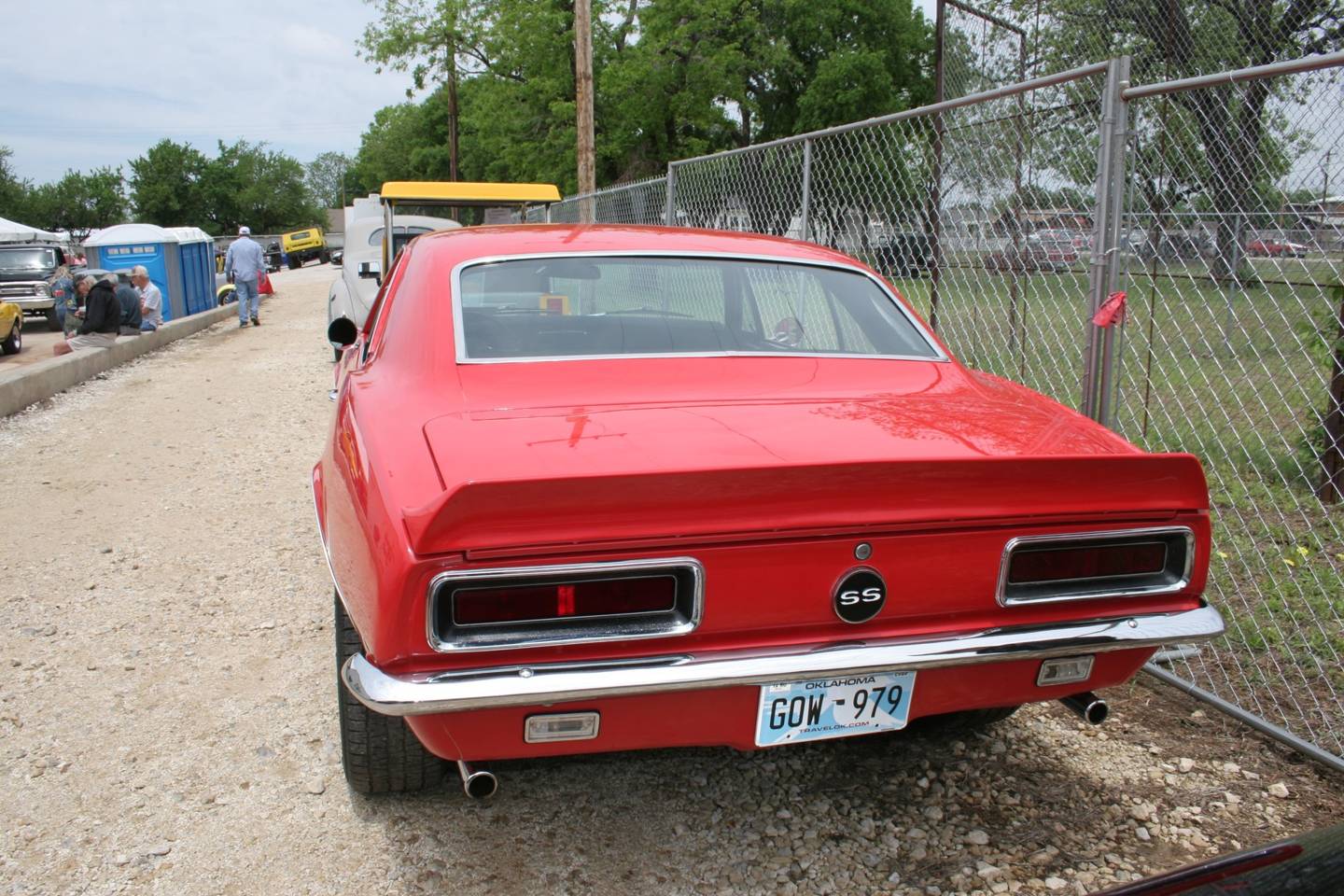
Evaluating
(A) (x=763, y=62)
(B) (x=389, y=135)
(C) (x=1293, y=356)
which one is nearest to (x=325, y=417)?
(C) (x=1293, y=356)

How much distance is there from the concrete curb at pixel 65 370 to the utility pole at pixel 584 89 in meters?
6.72

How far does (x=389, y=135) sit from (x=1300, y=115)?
7523cm

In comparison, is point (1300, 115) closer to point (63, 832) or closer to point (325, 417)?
point (63, 832)

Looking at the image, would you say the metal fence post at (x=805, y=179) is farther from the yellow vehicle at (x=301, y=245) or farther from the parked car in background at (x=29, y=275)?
the yellow vehicle at (x=301, y=245)

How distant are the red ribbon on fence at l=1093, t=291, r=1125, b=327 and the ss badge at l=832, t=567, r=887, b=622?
5.88 feet

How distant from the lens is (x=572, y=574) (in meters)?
2.11

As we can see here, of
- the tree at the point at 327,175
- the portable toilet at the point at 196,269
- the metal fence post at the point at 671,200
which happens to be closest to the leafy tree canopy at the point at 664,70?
the portable toilet at the point at 196,269

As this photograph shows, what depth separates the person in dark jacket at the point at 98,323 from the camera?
13.2m

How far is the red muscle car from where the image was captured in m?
2.10

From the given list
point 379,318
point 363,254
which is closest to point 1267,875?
point 379,318

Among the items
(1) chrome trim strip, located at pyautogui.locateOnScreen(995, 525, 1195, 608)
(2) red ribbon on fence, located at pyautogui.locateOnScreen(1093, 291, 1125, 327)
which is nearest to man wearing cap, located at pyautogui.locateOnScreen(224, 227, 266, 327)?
(2) red ribbon on fence, located at pyautogui.locateOnScreen(1093, 291, 1125, 327)

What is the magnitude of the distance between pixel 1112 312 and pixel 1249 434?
4.74 meters

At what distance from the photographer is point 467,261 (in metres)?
3.45

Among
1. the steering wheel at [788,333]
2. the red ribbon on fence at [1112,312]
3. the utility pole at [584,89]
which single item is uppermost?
the utility pole at [584,89]
